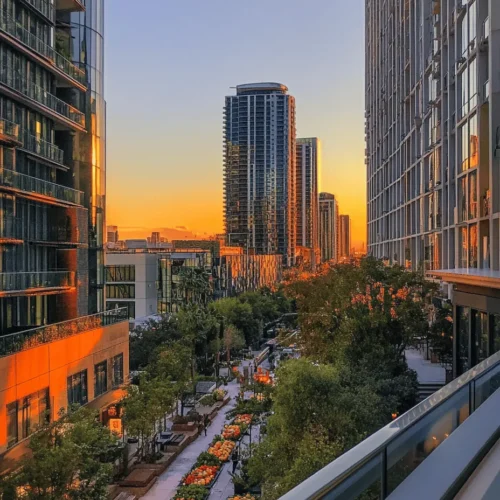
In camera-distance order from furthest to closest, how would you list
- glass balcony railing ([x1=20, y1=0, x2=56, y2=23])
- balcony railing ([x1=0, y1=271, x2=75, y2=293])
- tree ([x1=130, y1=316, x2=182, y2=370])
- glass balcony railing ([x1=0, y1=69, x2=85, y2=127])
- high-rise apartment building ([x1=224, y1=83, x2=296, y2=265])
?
high-rise apartment building ([x1=224, y1=83, x2=296, y2=265]), tree ([x1=130, y1=316, x2=182, y2=370]), glass balcony railing ([x1=20, y1=0, x2=56, y2=23]), glass balcony railing ([x1=0, y1=69, x2=85, y2=127]), balcony railing ([x1=0, y1=271, x2=75, y2=293])

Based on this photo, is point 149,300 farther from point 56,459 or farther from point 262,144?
point 262,144

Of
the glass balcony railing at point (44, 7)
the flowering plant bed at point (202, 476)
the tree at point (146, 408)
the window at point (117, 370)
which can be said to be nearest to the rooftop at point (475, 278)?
the flowering plant bed at point (202, 476)

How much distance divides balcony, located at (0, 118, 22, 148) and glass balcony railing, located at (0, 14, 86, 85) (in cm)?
326

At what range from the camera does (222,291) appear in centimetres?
8219

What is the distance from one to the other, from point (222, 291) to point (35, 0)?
61097 millimetres

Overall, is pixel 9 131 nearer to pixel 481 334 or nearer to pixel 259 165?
pixel 481 334

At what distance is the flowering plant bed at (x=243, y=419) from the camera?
2664 centimetres

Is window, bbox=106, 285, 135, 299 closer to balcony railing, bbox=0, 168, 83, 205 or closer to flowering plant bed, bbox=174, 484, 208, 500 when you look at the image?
balcony railing, bbox=0, 168, 83, 205

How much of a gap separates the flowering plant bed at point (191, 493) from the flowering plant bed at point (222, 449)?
3685 millimetres

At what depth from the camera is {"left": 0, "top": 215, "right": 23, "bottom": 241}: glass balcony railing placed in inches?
811

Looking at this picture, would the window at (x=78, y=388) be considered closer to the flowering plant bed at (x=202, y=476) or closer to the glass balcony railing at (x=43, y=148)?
the flowering plant bed at (x=202, y=476)

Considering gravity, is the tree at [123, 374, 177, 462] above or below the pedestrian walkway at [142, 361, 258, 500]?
above

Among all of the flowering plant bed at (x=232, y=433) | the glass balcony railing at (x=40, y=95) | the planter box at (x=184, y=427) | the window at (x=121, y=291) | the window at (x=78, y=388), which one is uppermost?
the glass balcony railing at (x=40, y=95)

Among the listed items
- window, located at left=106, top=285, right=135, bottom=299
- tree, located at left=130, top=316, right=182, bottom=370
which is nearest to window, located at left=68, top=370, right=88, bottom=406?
tree, located at left=130, top=316, right=182, bottom=370
